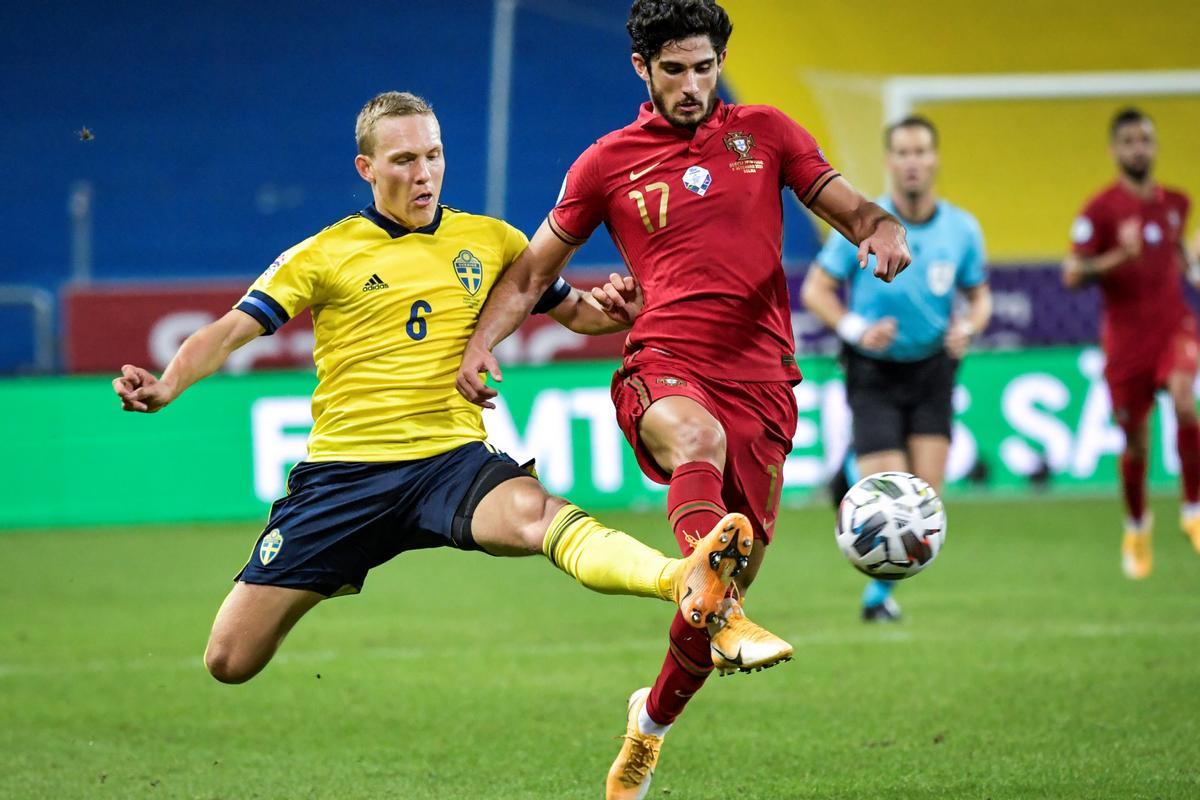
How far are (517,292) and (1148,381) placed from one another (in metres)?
6.49

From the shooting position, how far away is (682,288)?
5.24 meters

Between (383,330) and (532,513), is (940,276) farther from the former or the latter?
(532,513)

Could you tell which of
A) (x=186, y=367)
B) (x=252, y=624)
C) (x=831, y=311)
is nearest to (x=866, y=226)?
(x=186, y=367)

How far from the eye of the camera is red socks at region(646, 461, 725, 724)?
4781 millimetres

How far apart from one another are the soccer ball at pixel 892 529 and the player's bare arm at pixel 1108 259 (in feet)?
19.4

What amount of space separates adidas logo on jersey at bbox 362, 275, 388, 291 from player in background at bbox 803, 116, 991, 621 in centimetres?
344

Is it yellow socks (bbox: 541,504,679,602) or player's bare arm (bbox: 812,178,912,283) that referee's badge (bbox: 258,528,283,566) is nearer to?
yellow socks (bbox: 541,504,679,602)

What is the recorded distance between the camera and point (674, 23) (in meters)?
5.03

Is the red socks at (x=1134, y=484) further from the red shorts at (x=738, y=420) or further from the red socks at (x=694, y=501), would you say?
the red socks at (x=694, y=501)

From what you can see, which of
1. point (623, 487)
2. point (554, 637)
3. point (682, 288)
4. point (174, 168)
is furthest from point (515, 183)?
point (682, 288)

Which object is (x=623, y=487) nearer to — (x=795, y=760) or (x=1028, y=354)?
(x=1028, y=354)

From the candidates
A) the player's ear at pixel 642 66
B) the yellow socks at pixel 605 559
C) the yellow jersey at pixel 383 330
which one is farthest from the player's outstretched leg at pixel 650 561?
the player's ear at pixel 642 66

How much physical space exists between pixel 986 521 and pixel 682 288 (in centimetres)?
845

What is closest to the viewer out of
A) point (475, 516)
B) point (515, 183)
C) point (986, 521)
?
point (475, 516)
